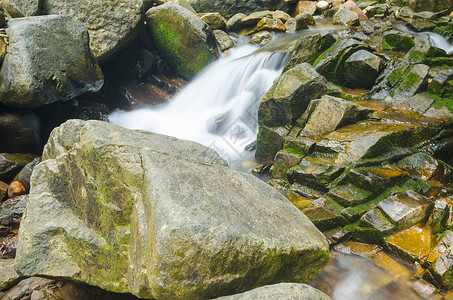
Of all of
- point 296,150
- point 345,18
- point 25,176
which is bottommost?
point 25,176

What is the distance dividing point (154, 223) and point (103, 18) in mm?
9372

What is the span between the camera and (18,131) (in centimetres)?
710

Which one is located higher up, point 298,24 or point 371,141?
point 298,24

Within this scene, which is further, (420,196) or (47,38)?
(47,38)

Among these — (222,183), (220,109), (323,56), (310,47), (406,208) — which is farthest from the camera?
(220,109)

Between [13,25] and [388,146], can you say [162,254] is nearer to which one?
[388,146]

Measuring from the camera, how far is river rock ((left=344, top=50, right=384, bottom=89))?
8.10 m

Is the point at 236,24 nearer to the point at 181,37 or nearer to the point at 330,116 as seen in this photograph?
the point at 181,37

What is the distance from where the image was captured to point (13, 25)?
7148mm

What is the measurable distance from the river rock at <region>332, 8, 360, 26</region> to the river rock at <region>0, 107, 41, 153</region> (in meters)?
14.3

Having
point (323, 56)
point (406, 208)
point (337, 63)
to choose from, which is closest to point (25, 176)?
point (406, 208)

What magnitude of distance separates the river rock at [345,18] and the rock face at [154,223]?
556 inches

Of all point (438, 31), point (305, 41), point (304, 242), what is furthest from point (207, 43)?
→ point (304, 242)

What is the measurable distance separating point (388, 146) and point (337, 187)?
1407mm
